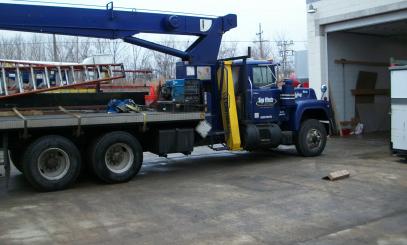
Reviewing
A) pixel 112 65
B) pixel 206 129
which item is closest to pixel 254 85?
pixel 206 129

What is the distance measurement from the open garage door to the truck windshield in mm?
6870

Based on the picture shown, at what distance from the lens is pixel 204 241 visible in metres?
6.36

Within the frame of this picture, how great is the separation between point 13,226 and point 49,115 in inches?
129

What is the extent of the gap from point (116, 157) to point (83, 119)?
46.3 inches

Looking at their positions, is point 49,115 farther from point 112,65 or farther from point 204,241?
point 204,241

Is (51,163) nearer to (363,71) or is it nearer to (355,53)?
(355,53)

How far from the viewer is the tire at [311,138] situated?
44.4ft

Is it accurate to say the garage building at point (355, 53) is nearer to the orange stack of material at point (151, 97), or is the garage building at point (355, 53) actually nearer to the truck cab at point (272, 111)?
the truck cab at point (272, 111)

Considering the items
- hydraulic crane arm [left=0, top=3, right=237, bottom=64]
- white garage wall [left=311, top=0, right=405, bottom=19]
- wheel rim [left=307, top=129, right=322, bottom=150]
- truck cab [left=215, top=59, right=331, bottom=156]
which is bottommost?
wheel rim [left=307, top=129, right=322, bottom=150]

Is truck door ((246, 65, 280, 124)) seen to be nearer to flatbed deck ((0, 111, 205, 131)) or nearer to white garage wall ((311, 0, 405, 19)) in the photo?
flatbed deck ((0, 111, 205, 131))

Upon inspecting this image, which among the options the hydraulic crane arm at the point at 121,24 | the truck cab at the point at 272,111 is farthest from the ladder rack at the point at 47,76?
the truck cab at the point at 272,111

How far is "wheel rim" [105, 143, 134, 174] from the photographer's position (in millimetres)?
10391

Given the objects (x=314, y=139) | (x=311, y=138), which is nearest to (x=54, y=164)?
(x=311, y=138)

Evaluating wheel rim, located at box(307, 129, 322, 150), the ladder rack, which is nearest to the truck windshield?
wheel rim, located at box(307, 129, 322, 150)
